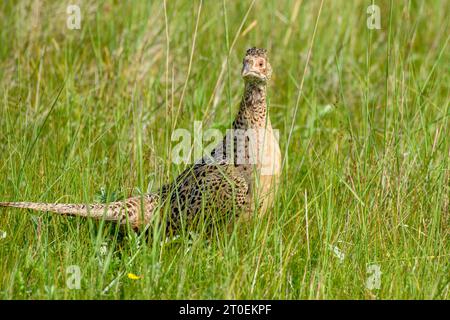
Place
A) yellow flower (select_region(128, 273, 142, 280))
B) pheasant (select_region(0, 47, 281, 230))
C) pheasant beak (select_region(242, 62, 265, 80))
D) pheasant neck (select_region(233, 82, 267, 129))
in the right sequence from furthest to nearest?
1. pheasant neck (select_region(233, 82, 267, 129))
2. pheasant beak (select_region(242, 62, 265, 80))
3. pheasant (select_region(0, 47, 281, 230))
4. yellow flower (select_region(128, 273, 142, 280))

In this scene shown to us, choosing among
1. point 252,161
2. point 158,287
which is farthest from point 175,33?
point 158,287

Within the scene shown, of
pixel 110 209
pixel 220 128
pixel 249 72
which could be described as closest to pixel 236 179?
pixel 249 72

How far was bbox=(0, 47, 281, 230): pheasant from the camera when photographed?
4773 mm

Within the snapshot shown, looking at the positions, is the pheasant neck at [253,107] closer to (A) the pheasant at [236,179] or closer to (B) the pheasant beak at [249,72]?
(A) the pheasant at [236,179]

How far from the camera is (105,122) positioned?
6.06 metres

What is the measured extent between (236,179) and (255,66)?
22.3 inches

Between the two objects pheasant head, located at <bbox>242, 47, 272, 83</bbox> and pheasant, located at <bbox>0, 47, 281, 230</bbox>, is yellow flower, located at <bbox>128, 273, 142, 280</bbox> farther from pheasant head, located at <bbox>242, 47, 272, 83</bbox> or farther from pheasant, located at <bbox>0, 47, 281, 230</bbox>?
pheasant head, located at <bbox>242, 47, 272, 83</bbox>

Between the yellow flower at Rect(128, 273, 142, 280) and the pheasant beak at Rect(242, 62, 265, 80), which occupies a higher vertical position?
the pheasant beak at Rect(242, 62, 265, 80)

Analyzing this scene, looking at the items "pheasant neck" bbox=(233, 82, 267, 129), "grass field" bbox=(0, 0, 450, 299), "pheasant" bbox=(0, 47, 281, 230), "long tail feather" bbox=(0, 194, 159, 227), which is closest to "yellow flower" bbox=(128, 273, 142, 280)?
"grass field" bbox=(0, 0, 450, 299)

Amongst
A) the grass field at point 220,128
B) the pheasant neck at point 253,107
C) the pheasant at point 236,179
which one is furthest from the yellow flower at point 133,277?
the pheasant neck at point 253,107

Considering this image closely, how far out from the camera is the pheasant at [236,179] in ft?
15.7

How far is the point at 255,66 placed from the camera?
4.93 metres
